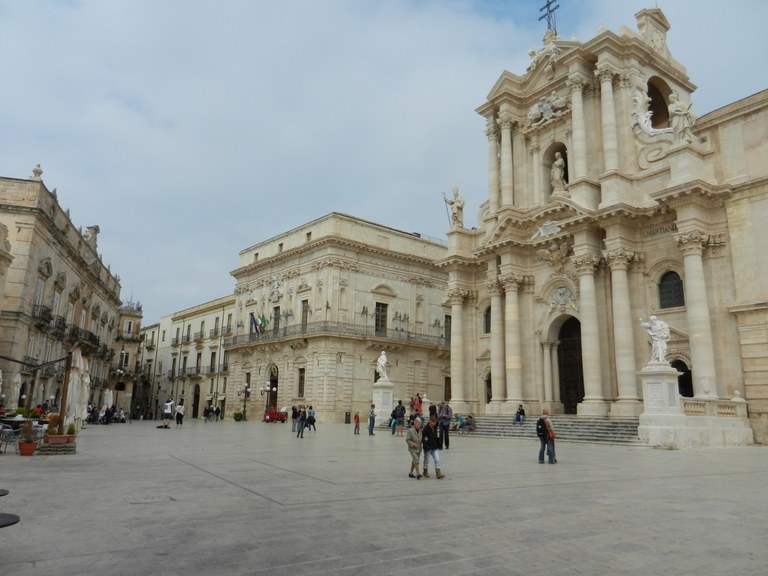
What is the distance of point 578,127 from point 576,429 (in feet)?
44.0

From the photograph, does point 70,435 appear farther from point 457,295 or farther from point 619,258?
point 457,295

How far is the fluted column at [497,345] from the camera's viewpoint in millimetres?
27281

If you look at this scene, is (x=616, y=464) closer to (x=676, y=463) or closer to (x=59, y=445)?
(x=676, y=463)

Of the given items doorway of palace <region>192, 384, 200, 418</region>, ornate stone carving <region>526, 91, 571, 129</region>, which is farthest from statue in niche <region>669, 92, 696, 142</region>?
doorway of palace <region>192, 384, 200, 418</region>

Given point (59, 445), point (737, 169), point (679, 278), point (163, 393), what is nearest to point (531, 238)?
point (679, 278)

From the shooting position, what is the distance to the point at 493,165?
30.8 metres

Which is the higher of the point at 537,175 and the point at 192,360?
the point at 537,175

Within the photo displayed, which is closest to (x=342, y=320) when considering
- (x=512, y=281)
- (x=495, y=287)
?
(x=495, y=287)

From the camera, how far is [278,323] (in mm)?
43344

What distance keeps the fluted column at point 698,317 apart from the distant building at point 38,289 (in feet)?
76.9

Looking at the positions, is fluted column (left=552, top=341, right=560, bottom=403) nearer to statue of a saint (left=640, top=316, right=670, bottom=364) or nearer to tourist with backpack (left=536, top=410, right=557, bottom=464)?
statue of a saint (left=640, top=316, right=670, bottom=364)

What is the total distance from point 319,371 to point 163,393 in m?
29.8

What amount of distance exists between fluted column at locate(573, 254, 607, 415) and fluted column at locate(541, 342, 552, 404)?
3.06 m

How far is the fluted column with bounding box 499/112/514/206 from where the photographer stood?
2922 cm
